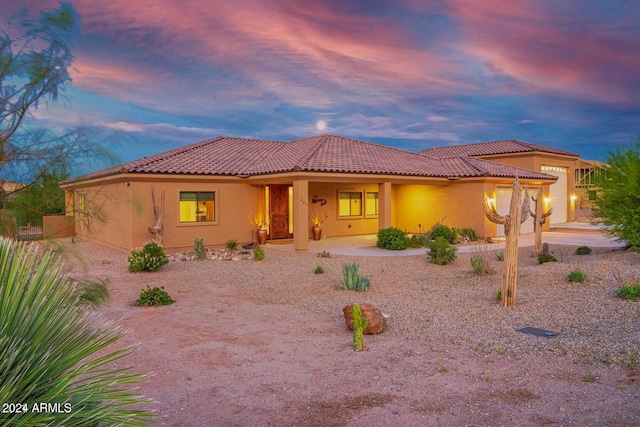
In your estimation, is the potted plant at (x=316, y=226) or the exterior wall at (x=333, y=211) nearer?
the potted plant at (x=316, y=226)

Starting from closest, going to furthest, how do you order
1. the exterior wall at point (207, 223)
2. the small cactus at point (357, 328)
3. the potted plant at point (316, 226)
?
the small cactus at point (357, 328)
the exterior wall at point (207, 223)
the potted plant at point (316, 226)

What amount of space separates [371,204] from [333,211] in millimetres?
2730

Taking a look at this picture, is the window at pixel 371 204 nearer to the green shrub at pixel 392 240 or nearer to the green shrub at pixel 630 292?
the green shrub at pixel 392 240

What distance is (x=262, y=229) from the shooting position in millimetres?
20578

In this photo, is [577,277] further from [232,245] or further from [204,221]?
[204,221]

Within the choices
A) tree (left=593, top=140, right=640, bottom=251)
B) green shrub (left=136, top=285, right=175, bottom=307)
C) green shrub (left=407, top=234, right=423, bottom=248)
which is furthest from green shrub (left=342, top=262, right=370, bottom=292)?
green shrub (left=407, top=234, right=423, bottom=248)

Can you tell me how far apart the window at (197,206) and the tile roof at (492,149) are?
16.1m

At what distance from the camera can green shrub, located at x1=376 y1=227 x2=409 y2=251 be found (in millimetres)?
18719

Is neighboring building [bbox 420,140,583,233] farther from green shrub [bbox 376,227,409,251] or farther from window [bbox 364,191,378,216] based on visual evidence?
green shrub [bbox 376,227,409,251]

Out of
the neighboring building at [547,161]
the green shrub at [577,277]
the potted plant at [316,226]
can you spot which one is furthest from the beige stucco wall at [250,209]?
the green shrub at [577,277]

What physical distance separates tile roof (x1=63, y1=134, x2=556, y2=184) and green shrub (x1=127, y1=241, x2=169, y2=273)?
379cm

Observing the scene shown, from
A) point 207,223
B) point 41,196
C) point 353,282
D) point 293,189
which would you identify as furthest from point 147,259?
point 41,196

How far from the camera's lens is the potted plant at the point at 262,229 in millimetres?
20344

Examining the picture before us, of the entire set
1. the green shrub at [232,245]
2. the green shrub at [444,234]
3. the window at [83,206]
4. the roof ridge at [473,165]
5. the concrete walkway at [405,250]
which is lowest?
the concrete walkway at [405,250]
